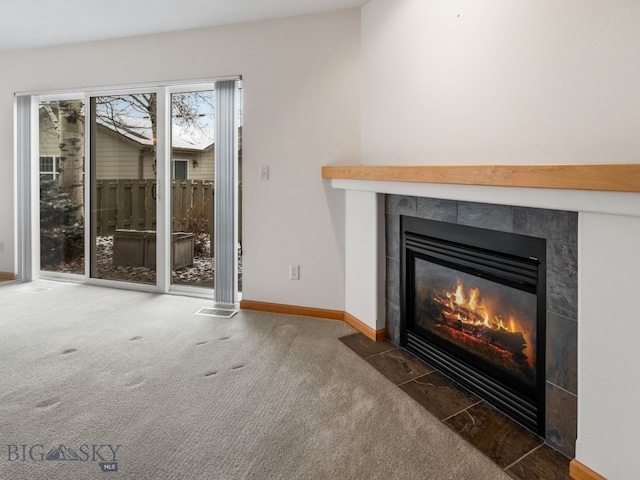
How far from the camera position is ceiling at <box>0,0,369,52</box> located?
10.0ft

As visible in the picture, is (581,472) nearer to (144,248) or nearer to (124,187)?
(144,248)

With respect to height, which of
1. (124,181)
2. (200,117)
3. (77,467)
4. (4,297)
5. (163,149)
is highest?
(200,117)

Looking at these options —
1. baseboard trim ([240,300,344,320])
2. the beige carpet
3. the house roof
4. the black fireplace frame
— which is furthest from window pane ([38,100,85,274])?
the black fireplace frame

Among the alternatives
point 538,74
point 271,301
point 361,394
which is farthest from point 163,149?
point 538,74

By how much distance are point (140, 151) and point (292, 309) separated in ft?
7.01

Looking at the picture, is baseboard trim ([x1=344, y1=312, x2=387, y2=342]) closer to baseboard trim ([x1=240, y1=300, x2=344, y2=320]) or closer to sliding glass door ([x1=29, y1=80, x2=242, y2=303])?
baseboard trim ([x1=240, y1=300, x2=344, y2=320])

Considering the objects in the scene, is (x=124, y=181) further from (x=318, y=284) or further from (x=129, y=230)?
(x=318, y=284)

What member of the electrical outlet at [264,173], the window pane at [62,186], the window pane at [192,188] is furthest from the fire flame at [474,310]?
the window pane at [62,186]

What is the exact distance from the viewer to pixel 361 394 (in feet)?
7.07

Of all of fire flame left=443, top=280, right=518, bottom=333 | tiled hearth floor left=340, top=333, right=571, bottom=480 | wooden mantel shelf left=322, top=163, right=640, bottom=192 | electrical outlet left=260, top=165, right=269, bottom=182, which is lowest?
tiled hearth floor left=340, top=333, right=571, bottom=480

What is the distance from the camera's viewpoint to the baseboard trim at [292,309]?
3.32 m

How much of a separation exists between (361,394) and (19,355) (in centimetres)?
210

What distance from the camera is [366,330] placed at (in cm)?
296

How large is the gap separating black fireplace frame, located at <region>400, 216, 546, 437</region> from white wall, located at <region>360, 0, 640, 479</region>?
260 millimetres
